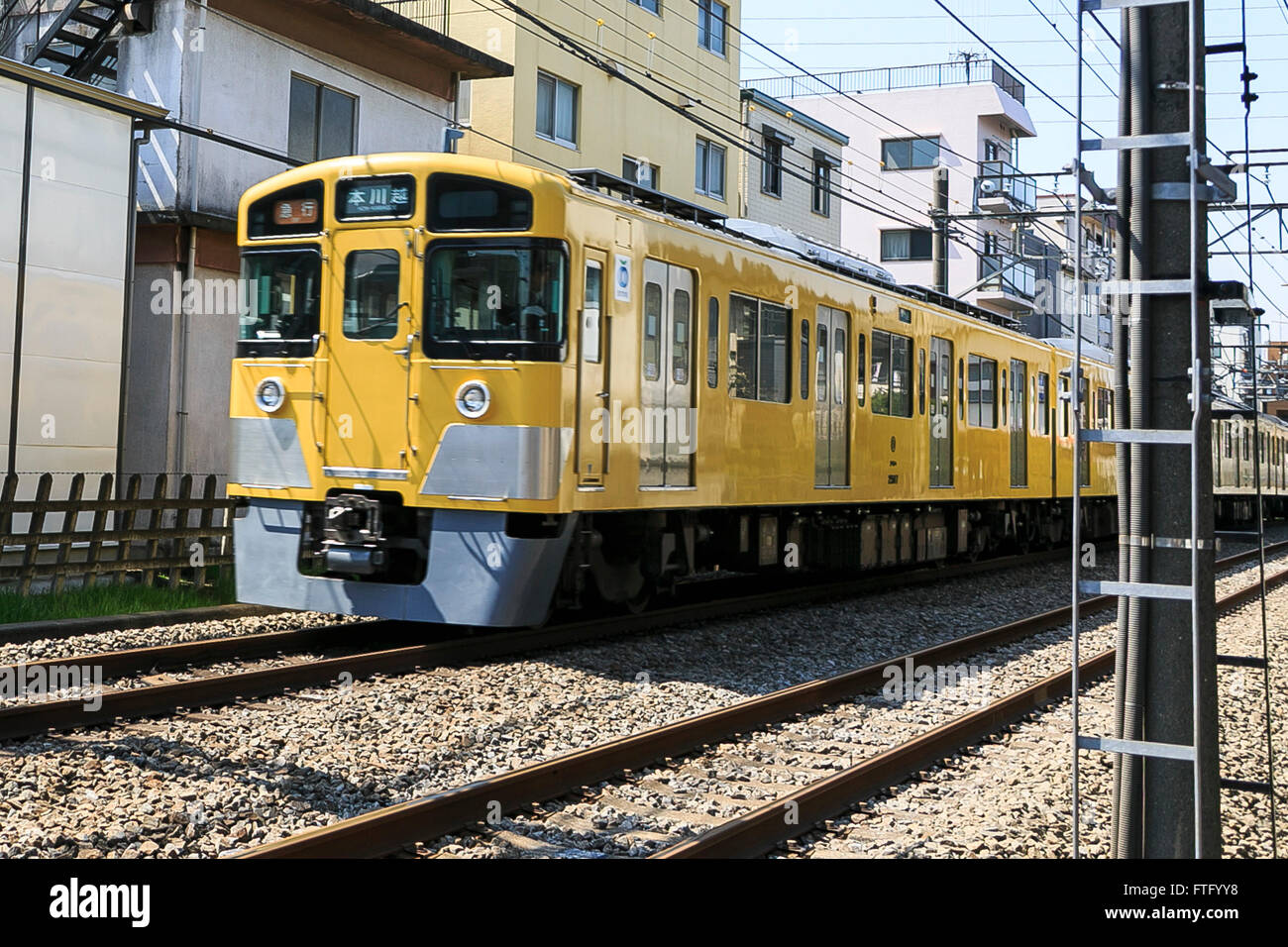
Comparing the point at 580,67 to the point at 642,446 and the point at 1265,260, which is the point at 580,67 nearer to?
the point at 1265,260

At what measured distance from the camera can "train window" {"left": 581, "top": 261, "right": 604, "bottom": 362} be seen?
934 cm

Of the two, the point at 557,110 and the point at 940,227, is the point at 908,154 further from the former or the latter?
the point at 557,110

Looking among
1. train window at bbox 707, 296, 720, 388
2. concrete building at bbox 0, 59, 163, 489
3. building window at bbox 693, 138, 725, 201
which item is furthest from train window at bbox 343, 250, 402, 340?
building window at bbox 693, 138, 725, 201

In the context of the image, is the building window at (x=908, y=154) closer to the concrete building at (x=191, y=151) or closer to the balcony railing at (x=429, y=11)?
the balcony railing at (x=429, y=11)

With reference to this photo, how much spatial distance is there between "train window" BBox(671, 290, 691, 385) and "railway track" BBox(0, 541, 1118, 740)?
1975 millimetres

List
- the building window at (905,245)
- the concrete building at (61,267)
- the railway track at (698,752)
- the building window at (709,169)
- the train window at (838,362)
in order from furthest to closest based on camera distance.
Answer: the building window at (905,245), the building window at (709,169), the train window at (838,362), the concrete building at (61,267), the railway track at (698,752)

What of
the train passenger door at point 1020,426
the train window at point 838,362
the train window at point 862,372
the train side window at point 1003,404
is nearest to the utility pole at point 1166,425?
the train window at point 838,362

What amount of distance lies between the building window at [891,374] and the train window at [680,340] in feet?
12.4

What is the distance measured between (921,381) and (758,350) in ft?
13.5

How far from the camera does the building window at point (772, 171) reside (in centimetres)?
3025

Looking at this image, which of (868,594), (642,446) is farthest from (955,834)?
(868,594)
